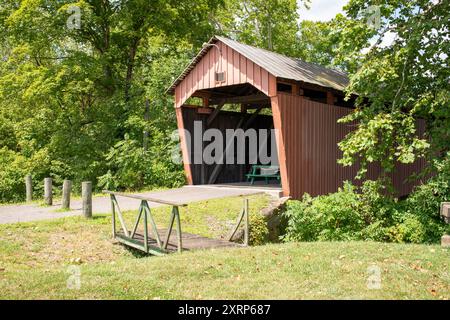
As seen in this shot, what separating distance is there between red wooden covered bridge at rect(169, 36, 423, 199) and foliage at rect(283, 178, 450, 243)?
159 cm

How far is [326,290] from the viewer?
16.4 feet

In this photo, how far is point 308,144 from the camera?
12742 mm

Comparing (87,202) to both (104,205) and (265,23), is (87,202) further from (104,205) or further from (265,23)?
(265,23)

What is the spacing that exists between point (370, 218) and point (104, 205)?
7.22m

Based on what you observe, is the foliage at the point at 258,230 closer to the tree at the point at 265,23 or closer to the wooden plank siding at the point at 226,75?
the wooden plank siding at the point at 226,75

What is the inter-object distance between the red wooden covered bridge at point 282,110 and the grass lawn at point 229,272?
4995 millimetres

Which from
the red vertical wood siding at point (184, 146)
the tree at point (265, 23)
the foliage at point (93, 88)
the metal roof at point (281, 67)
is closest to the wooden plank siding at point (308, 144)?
the metal roof at point (281, 67)

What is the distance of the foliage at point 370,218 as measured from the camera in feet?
33.0

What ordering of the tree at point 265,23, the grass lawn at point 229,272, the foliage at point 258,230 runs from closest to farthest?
the grass lawn at point 229,272 < the foliage at point 258,230 < the tree at point 265,23

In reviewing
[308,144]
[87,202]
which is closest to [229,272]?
[87,202]

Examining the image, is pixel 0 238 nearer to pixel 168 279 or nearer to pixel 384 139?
pixel 168 279

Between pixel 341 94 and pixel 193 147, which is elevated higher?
pixel 341 94

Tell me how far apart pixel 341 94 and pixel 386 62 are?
12.1 ft

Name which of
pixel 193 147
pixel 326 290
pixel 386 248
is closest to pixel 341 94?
pixel 193 147
